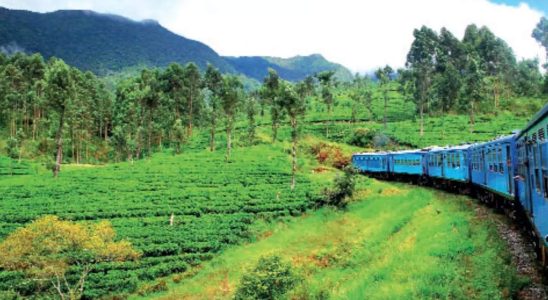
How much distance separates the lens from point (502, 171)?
19219mm

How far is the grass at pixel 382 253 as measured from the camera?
13453 millimetres

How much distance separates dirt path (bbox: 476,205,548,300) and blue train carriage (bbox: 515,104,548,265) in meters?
0.49

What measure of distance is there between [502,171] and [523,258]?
5.76 meters

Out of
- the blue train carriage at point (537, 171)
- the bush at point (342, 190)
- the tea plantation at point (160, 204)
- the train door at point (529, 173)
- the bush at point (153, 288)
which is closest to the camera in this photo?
the blue train carriage at point (537, 171)

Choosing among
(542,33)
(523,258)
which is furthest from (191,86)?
(523,258)

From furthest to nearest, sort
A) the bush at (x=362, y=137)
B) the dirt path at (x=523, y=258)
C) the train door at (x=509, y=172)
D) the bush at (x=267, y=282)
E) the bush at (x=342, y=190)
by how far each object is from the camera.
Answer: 1. the bush at (x=362, y=137)
2. the bush at (x=342, y=190)
3. the bush at (x=267, y=282)
4. the train door at (x=509, y=172)
5. the dirt path at (x=523, y=258)

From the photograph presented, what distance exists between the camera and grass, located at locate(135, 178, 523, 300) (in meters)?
13.5

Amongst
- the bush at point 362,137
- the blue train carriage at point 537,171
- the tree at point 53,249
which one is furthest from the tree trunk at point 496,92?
the blue train carriage at point 537,171

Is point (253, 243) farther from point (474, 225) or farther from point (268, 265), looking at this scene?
point (474, 225)

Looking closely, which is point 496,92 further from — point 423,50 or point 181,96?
point 181,96

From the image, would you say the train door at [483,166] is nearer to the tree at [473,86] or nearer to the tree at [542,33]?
the tree at [473,86]

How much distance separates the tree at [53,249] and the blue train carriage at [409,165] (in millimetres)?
23703

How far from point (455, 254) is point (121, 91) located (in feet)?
262

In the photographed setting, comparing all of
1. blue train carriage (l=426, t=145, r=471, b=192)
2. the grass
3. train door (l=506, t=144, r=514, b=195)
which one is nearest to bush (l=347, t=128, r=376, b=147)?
the grass
